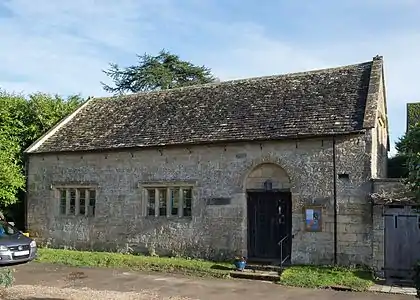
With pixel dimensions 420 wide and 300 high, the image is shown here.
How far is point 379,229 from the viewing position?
15375mm

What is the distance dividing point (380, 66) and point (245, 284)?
969 centimetres

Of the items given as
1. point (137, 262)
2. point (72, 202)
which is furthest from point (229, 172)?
point (72, 202)

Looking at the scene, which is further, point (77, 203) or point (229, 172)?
point (77, 203)

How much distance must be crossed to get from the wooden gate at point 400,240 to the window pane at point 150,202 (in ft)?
28.7

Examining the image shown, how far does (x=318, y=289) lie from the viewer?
45.5 ft

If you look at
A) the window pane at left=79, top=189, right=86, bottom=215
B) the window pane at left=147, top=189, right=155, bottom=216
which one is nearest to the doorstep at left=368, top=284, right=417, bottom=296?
the window pane at left=147, top=189, right=155, bottom=216

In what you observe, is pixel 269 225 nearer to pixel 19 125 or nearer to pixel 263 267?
pixel 263 267

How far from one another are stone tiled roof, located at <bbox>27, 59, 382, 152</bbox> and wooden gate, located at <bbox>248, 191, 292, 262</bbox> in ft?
7.35

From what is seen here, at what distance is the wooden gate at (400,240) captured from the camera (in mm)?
15055

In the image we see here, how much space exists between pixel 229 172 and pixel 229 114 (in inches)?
106

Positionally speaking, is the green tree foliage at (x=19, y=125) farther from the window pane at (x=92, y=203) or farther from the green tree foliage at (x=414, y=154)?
the green tree foliage at (x=414, y=154)

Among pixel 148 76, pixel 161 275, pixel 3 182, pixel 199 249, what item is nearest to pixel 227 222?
pixel 199 249

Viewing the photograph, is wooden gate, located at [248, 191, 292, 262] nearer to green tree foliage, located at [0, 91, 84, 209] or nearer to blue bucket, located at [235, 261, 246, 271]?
blue bucket, located at [235, 261, 246, 271]

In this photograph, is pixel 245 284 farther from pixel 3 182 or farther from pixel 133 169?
pixel 3 182
